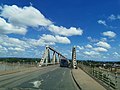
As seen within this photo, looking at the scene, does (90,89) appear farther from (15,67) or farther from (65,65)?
(65,65)

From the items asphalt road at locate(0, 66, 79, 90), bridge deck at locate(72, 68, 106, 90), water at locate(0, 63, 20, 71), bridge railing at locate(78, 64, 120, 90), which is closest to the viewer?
bridge railing at locate(78, 64, 120, 90)

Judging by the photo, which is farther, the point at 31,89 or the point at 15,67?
the point at 15,67

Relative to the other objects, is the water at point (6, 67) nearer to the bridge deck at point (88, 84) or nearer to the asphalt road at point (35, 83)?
the asphalt road at point (35, 83)

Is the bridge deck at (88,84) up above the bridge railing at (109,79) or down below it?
below

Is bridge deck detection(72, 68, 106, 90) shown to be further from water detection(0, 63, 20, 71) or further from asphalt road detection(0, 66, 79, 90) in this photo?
water detection(0, 63, 20, 71)

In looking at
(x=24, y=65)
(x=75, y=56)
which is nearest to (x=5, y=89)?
(x=24, y=65)

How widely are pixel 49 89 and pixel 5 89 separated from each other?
3.03 m

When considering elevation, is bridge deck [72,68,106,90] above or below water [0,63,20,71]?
below

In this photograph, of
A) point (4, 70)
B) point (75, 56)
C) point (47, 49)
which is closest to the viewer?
point (4, 70)

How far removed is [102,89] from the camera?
1906cm

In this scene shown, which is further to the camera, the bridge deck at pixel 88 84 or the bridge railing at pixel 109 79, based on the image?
the bridge deck at pixel 88 84

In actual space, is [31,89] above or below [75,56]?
below

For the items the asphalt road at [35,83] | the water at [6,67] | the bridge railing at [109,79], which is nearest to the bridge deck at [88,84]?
the bridge railing at [109,79]

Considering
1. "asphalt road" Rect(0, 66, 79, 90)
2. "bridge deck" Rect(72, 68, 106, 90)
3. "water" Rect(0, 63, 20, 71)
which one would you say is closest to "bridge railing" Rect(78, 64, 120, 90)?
"bridge deck" Rect(72, 68, 106, 90)
